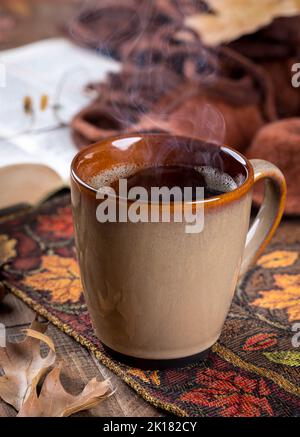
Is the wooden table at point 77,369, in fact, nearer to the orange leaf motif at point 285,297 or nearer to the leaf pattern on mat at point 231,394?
the leaf pattern on mat at point 231,394

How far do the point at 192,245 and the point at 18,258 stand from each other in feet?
1.02

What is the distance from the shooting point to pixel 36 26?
159cm

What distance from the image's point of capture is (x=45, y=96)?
1.16m

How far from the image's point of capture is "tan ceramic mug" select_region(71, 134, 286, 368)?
53 cm

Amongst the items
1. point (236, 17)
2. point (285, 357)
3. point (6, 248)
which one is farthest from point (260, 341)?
point (236, 17)

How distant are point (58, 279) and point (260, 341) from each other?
0.76 ft

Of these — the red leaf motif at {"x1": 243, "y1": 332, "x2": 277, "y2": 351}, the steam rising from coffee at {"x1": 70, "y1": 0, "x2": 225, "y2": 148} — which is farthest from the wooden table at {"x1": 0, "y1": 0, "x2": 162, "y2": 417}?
the steam rising from coffee at {"x1": 70, "y1": 0, "x2": 225, "y2": 148}

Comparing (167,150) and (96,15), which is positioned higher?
(167,150)

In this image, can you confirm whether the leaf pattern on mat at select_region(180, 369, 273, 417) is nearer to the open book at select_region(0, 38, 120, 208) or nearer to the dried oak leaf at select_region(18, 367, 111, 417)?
the dried oak leaf at select_region(18, 367, 111, 417)

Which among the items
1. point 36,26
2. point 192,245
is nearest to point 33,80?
point 36,26

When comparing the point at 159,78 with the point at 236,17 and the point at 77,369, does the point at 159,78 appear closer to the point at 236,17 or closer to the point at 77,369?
the point at 236,17

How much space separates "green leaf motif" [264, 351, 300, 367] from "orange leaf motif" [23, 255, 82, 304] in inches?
8.2
